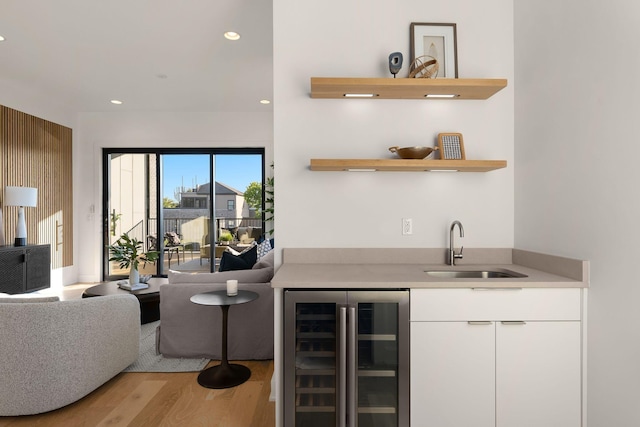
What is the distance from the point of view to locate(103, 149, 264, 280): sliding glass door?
615cm

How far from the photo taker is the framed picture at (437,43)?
224 centimetres

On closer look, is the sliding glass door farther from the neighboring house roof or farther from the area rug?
the area rug

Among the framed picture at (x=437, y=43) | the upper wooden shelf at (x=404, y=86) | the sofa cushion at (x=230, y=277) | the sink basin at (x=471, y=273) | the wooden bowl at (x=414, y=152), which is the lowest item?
the sofa cushion at (x=230, y=277)

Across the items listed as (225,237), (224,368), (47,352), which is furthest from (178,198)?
(47,352)

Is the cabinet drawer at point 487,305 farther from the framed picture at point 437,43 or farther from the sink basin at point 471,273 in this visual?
the framed picture at point 437,43

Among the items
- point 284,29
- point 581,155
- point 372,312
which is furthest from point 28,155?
point 581,155

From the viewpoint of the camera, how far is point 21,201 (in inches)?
176

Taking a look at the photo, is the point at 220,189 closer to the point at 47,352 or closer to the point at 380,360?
the point at 47,352

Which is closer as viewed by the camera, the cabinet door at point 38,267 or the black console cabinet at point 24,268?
the black console cabinet at point 24,268

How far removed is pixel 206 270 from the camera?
6352mm

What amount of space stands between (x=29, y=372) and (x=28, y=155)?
4156 mm

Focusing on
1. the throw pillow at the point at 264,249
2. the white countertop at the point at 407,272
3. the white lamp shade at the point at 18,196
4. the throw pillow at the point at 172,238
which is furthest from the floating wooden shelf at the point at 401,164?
the throw pillow at the point at 172,238

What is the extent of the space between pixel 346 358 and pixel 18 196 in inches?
190

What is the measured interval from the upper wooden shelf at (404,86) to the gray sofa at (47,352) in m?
1.98
